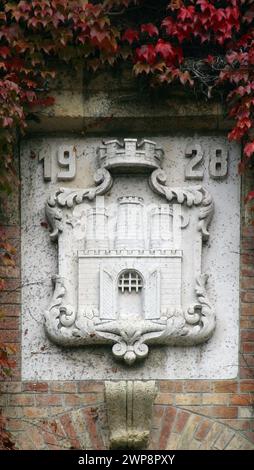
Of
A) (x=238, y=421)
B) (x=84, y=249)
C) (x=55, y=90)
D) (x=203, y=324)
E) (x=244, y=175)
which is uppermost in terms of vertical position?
(x=55, y=90)

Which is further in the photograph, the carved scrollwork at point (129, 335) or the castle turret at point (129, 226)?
the castle turret at point (129, 226)

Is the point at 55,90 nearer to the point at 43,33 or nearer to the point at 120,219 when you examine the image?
the point at 43,33

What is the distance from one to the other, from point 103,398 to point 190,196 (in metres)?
1.29

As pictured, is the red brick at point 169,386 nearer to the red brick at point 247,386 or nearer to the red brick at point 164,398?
the red brick at point 164,398

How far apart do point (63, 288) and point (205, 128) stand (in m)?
1.30

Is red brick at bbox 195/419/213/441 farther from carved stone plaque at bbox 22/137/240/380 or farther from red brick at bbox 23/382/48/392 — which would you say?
red brick at bbox 23/382/48/392

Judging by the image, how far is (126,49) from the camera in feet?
22.8

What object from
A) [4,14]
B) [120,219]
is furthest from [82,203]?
A: [4,14]

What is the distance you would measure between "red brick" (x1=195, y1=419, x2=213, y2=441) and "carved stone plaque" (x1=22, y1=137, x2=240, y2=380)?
267 millimetres

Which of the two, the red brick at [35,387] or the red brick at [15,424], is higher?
the red brick at [35,387]

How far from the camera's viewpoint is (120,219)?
6977 mm

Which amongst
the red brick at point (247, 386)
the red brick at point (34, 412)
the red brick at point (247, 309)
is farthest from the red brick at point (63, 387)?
the red brick at point (247, 309)

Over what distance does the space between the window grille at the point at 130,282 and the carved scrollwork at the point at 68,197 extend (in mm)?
475

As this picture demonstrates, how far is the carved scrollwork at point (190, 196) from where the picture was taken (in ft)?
23.0
